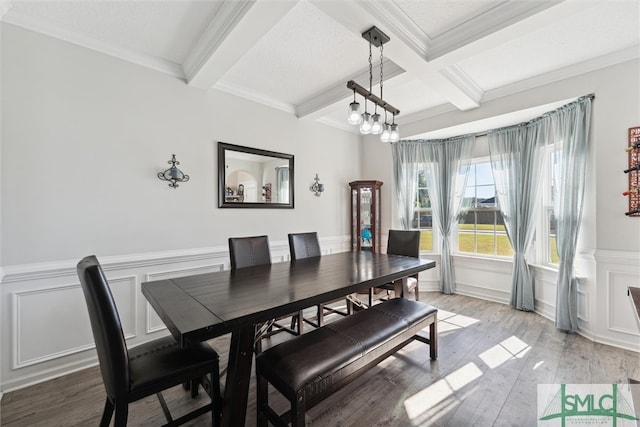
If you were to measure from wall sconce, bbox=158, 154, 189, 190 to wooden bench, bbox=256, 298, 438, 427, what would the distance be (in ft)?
6.50

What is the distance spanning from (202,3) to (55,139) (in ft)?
5.27

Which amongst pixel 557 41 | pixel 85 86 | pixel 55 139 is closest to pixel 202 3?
pixel 85 86

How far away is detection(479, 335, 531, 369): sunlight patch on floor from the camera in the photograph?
2303 millimetres

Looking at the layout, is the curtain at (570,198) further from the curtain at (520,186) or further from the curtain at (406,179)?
the curtain at (406,179)

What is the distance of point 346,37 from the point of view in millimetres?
2264

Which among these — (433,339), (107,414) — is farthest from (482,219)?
(107,414)

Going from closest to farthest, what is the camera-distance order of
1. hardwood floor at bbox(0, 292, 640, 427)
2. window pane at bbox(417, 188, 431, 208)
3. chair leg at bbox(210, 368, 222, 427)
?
chair leg at bbox(210, 368, 222, 427) < hardwood floor at bbox(0, 292, 640, 427) < window pane at bbox(417, 188, 431, 208)

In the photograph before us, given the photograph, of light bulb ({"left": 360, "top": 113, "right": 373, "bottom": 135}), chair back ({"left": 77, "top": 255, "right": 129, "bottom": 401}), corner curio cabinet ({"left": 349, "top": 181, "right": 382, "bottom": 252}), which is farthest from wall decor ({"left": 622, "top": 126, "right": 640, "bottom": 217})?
chair back ({"left": 77, "top": 255, "right": 129, "bottom": 401})

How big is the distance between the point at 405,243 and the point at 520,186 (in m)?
1.75

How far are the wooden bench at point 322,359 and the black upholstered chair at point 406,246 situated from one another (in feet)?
3.72

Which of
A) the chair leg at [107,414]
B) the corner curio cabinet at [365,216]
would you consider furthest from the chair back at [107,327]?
the corner curio cabinet at [365,216]

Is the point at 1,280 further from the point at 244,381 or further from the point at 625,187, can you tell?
the point at 625,187

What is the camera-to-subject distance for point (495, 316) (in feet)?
10.8

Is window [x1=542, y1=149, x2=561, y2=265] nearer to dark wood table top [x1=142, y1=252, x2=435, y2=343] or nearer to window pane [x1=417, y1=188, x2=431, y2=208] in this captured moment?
Result: window pane [x1=417, y1=188, x2=431, y2=208]
